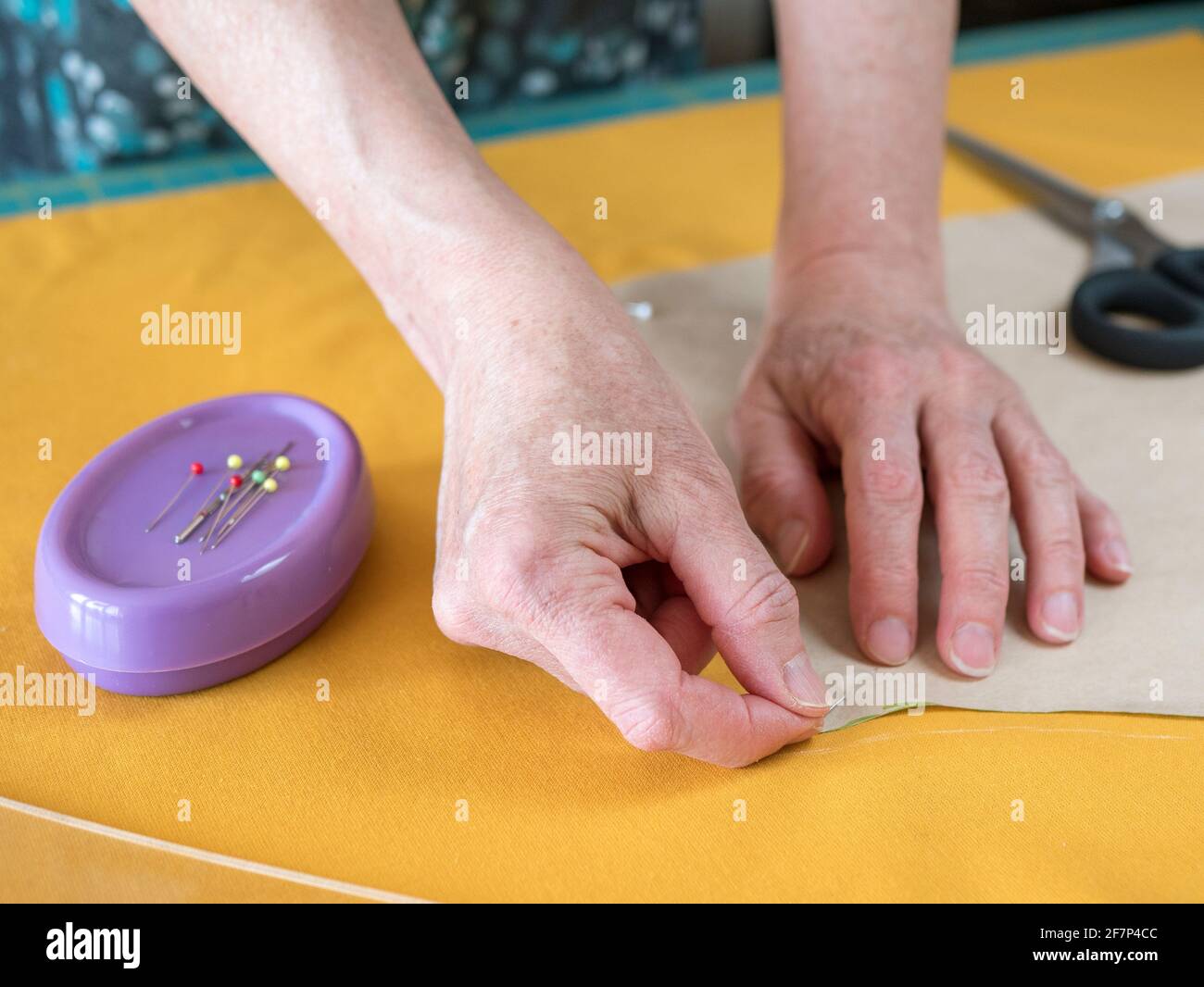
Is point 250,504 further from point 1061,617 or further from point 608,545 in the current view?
point 1061,617

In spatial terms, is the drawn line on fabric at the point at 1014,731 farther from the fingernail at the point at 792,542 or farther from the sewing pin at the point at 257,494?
the sewing pin at the point at 257,494

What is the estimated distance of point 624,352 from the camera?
74 cm

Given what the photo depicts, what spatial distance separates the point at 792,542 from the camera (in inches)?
34.4

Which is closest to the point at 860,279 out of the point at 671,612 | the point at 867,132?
the point at 867,132

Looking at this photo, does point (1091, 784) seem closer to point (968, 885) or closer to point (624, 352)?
point (968, 885)

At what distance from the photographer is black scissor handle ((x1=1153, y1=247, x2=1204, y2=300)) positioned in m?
1.13

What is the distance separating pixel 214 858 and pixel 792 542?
0.45 m

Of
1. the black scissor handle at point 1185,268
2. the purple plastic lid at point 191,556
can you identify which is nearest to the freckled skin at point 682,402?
the purple plastic lid at point 191,556

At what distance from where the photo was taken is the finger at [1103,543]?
864 millimetres

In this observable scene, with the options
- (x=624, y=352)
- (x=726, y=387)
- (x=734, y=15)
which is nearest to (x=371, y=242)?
(x=624, y=352)

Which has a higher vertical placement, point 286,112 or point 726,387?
point 286,112

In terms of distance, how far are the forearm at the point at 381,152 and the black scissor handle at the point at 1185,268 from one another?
68cm

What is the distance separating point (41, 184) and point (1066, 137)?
1268 millimetres

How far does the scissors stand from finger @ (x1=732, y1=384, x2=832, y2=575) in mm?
351
